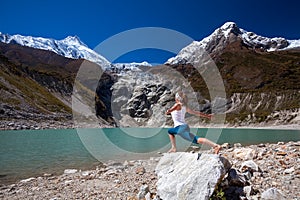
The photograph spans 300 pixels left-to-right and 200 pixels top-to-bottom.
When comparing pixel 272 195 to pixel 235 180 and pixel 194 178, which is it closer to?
pixel 235 180

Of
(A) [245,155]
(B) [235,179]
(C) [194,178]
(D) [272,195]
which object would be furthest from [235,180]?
(A) [245,155]

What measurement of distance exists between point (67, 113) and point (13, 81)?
28969 mm

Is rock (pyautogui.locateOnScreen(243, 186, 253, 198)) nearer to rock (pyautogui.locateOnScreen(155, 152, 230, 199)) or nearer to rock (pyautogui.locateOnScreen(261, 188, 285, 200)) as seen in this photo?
rock (pyautogui.locateOnScreen(261, 188, 285, 200))

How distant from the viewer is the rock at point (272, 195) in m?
6.60

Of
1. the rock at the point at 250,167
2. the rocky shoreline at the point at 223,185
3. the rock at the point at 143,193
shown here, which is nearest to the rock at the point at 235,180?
the rocky shoreline at the point at 223,185

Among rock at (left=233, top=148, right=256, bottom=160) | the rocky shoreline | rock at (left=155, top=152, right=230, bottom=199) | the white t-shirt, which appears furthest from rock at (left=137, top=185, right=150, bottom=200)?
rock at (left=233, top=148, right=256, bottom=160)

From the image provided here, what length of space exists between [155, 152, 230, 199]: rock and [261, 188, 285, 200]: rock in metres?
1.19

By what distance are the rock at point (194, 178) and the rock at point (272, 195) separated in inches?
46.8

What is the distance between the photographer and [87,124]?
127 m

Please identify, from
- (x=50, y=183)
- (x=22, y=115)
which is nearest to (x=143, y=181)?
(x=50, y=183)

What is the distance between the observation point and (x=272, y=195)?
6.66m

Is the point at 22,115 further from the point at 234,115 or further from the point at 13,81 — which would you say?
the point at 234,115

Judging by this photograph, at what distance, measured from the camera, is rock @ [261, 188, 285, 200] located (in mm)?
6605

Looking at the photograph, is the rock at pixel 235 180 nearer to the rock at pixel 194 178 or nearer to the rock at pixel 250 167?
the rock at pixel 194 178
